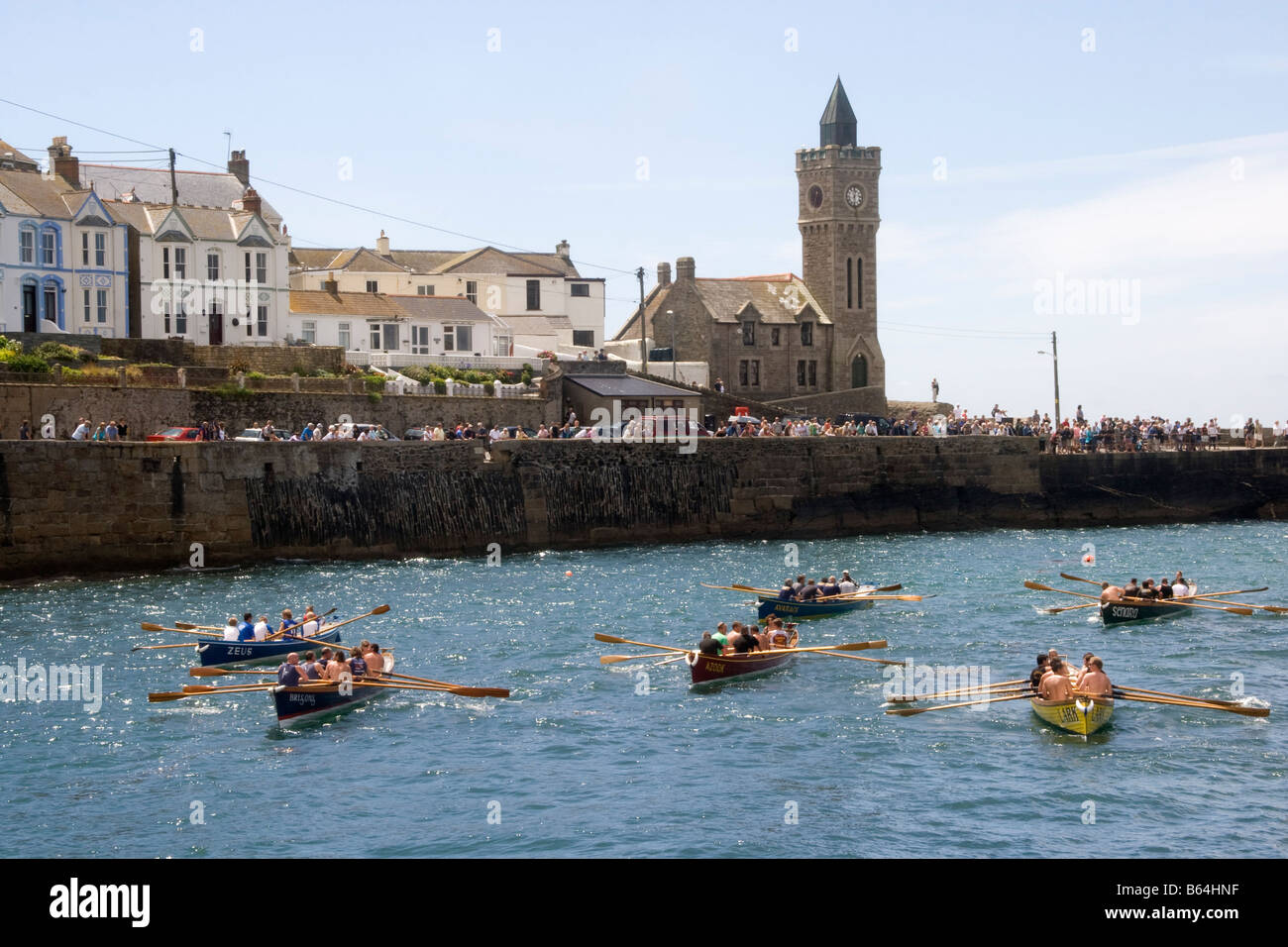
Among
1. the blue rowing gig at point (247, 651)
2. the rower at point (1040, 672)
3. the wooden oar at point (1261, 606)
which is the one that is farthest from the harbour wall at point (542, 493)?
the rower at point (1040, 672)

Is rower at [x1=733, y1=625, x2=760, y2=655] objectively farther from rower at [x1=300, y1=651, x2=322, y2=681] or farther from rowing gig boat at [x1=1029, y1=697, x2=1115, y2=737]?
rower at [x1=300, y1=651, x2=322, y2=681]

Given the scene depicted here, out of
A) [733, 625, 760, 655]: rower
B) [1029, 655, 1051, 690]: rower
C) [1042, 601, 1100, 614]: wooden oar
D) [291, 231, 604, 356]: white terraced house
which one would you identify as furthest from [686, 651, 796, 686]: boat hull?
[291, 231, 604, 356]: white terraced house

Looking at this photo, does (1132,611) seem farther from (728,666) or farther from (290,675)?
(290,675)

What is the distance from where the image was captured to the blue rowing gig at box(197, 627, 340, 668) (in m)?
31.9

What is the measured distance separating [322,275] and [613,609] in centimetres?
4884

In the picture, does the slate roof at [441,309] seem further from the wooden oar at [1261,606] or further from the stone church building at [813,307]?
the wooden oar at [1261,606]

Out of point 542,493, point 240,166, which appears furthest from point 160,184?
point 542,493

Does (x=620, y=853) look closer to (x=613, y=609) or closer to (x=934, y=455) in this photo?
(x=613, y=609)

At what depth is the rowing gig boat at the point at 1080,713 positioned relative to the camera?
999 inches

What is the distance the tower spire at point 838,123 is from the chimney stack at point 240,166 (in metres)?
35.7

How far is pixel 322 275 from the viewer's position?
83.0 meters
